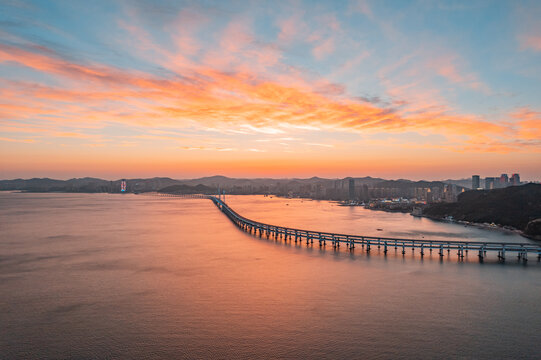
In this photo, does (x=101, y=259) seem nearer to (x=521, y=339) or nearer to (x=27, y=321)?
(x=27, y=321)

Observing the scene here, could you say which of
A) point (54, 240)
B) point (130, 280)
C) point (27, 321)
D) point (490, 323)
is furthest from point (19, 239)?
point (490, 323)

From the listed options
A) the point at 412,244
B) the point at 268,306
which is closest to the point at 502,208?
the point at 412,244


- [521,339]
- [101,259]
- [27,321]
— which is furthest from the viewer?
[101,259]

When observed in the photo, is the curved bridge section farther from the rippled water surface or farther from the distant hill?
the distant hill

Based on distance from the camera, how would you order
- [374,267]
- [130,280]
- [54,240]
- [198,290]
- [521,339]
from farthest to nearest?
[54,240], [374,267], [130,280], [198,290], [521,339]

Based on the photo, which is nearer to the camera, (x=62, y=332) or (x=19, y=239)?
(x=62, y=332)

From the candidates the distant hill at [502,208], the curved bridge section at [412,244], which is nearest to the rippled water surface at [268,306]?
the curved bridge section at [412,244]
